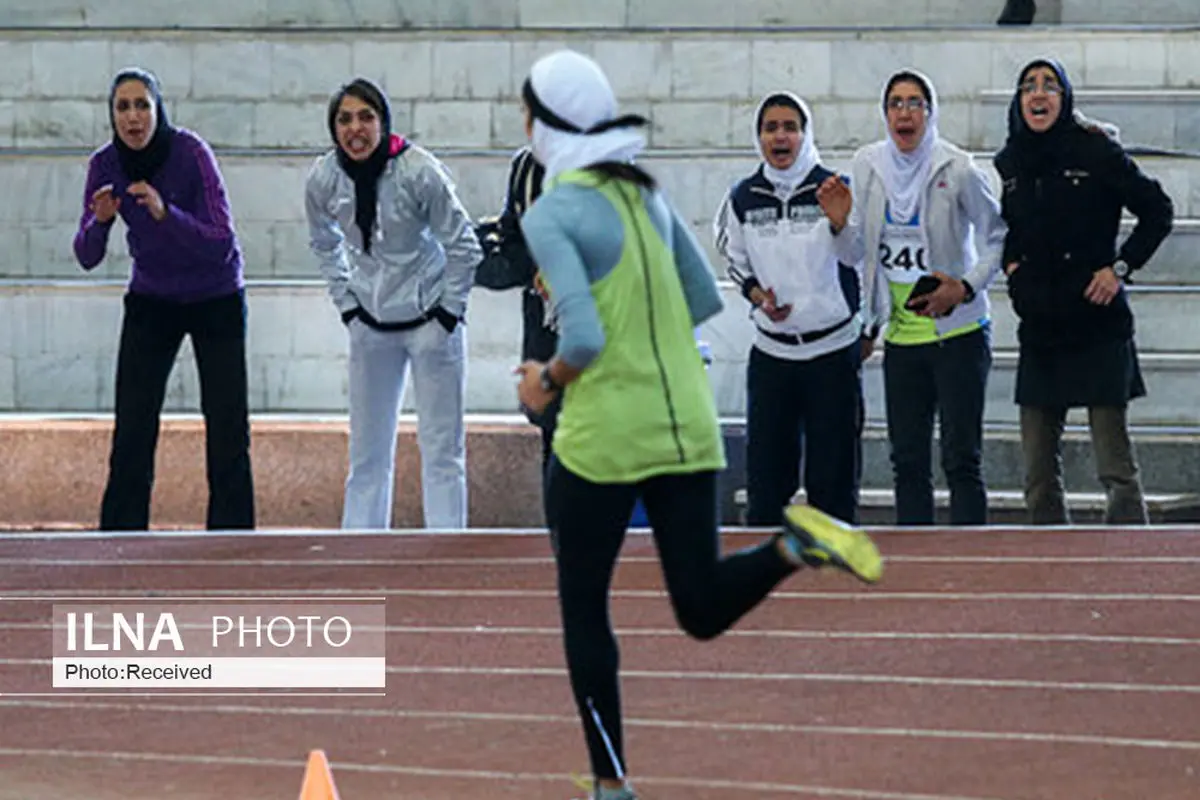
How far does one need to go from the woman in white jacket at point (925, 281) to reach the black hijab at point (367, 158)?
1762 mm

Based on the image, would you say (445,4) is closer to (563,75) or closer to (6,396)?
(6,396)

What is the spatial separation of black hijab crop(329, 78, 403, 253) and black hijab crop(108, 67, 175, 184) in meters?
0.76

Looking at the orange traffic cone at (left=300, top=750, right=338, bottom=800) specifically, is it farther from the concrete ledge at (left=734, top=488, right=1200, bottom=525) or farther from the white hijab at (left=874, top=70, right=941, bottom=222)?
the concrete ledge at (left=734, top=488, right=1200, bottom=525)

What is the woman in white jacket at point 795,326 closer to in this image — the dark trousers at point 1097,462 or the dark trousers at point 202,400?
the dark trousers at point 1097,462

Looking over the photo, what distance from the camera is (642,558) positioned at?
32.0ft

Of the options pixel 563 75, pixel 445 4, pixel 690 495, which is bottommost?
pixel 690 495

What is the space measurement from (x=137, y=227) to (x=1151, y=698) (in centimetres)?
501

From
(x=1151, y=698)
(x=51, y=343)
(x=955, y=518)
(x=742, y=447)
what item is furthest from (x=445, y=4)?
(x=1151, y=698)

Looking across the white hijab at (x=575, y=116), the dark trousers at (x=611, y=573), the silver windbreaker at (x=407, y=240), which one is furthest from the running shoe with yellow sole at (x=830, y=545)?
the silver windbreaker at (x=407, y=240)

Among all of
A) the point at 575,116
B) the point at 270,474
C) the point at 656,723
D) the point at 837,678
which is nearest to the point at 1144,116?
the point at 270,474

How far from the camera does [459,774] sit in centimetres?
655

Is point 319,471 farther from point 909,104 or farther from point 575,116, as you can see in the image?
point 575,116

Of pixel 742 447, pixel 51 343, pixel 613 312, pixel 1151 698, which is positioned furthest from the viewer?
pixel 51 343

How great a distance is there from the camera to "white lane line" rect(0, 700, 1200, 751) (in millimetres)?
6793
